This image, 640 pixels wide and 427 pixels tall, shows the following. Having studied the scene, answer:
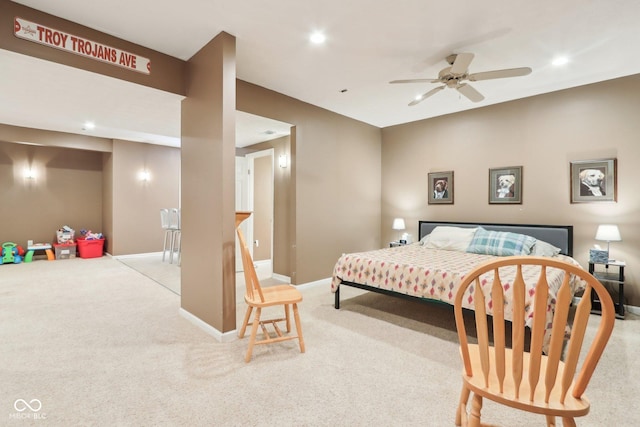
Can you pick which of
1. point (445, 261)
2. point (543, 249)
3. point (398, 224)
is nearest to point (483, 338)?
point (445, 261)

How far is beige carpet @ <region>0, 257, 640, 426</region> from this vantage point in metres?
1.75

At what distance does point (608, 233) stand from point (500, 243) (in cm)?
104

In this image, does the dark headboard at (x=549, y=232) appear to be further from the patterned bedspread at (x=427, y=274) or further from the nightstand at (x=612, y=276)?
the patterned bedspread at (x=427, y=274)

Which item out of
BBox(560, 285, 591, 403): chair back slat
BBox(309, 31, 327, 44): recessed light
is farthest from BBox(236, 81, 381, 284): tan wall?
BBox(560, 285, 591, 403): chair back slat

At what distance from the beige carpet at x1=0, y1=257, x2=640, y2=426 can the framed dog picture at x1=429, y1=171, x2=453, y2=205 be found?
2.08 meters

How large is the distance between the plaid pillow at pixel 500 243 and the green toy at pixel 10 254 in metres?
8.05

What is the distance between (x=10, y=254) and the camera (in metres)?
5.86

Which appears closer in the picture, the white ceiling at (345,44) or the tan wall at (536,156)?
the white ceiling at (345,44)

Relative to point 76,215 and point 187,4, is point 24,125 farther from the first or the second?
point 187,4

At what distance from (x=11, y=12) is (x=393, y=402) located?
149 inches

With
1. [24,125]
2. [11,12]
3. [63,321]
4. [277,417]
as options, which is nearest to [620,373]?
[277,417]

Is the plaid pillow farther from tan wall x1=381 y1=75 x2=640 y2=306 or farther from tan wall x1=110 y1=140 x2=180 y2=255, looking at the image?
tan wall x1=110 y1=140 x2=180 y2=255

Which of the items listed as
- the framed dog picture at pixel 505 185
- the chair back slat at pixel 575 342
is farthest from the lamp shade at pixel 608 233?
the chair back slat at pixel 575 342

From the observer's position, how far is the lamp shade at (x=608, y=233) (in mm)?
3347
